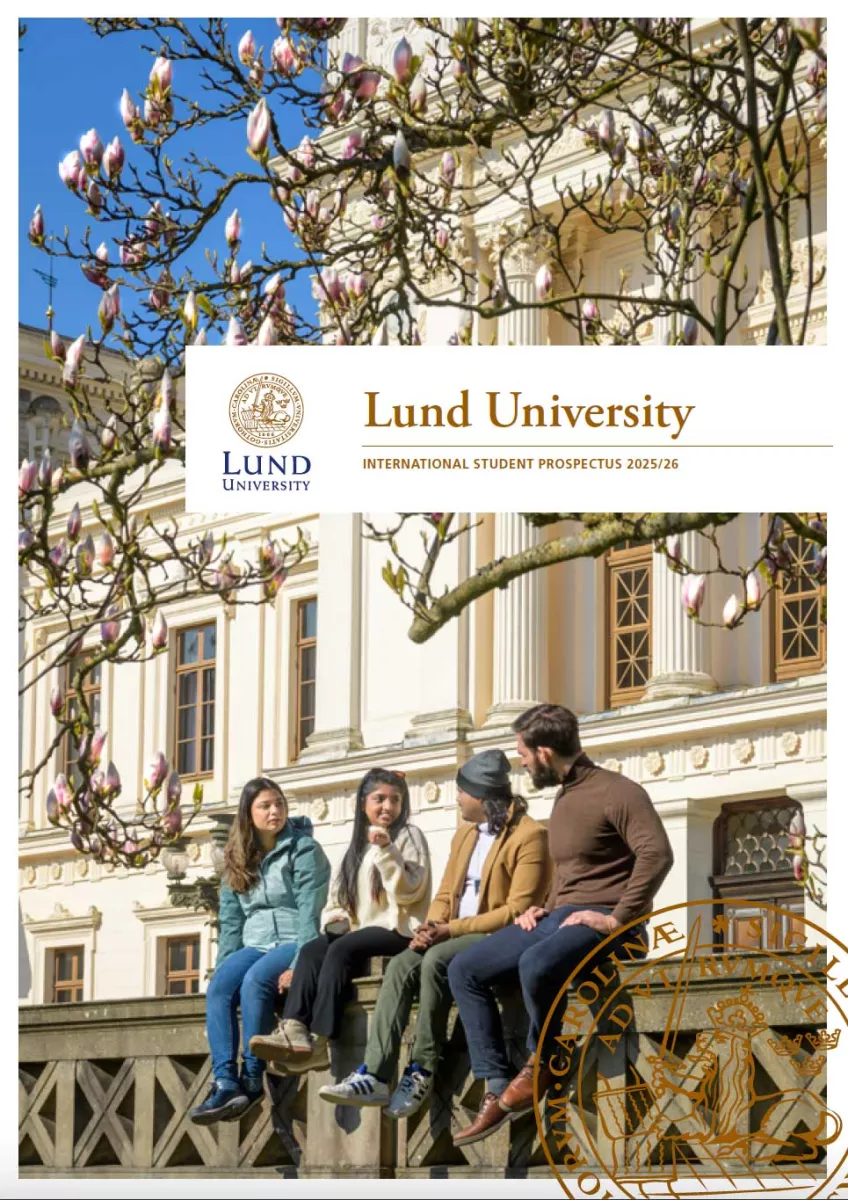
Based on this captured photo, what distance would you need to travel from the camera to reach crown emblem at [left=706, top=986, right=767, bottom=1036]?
6.75m

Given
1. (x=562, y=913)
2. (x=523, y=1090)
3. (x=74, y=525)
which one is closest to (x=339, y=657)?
(x=74, y=525)

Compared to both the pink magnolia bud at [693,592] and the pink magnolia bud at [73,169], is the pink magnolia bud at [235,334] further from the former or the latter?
the pink magnolia bud at [693,592]

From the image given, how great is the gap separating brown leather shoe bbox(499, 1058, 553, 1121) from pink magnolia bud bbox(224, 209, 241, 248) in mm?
3391

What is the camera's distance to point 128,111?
9.02 meters

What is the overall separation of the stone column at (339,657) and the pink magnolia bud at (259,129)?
1035 centimetres

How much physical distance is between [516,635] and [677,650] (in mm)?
3529

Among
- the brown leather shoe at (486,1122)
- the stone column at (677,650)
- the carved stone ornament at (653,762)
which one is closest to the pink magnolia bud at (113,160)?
the brown leather shoe at (486,1122)

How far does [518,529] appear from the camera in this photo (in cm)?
1480

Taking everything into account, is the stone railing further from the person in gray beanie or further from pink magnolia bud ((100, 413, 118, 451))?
pink magnolia bud ((100, 413, 118, 451))

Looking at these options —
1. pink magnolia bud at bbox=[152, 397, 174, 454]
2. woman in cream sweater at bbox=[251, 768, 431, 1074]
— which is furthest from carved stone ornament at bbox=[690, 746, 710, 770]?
pink magnolia bud at bbox=[152, 397, 174, 454]

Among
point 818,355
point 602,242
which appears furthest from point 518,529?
point 818,355

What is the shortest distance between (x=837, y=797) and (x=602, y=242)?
10.8 meters

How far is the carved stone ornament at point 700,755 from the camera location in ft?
62.4

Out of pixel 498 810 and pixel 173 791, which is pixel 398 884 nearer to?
pixel 498 810
